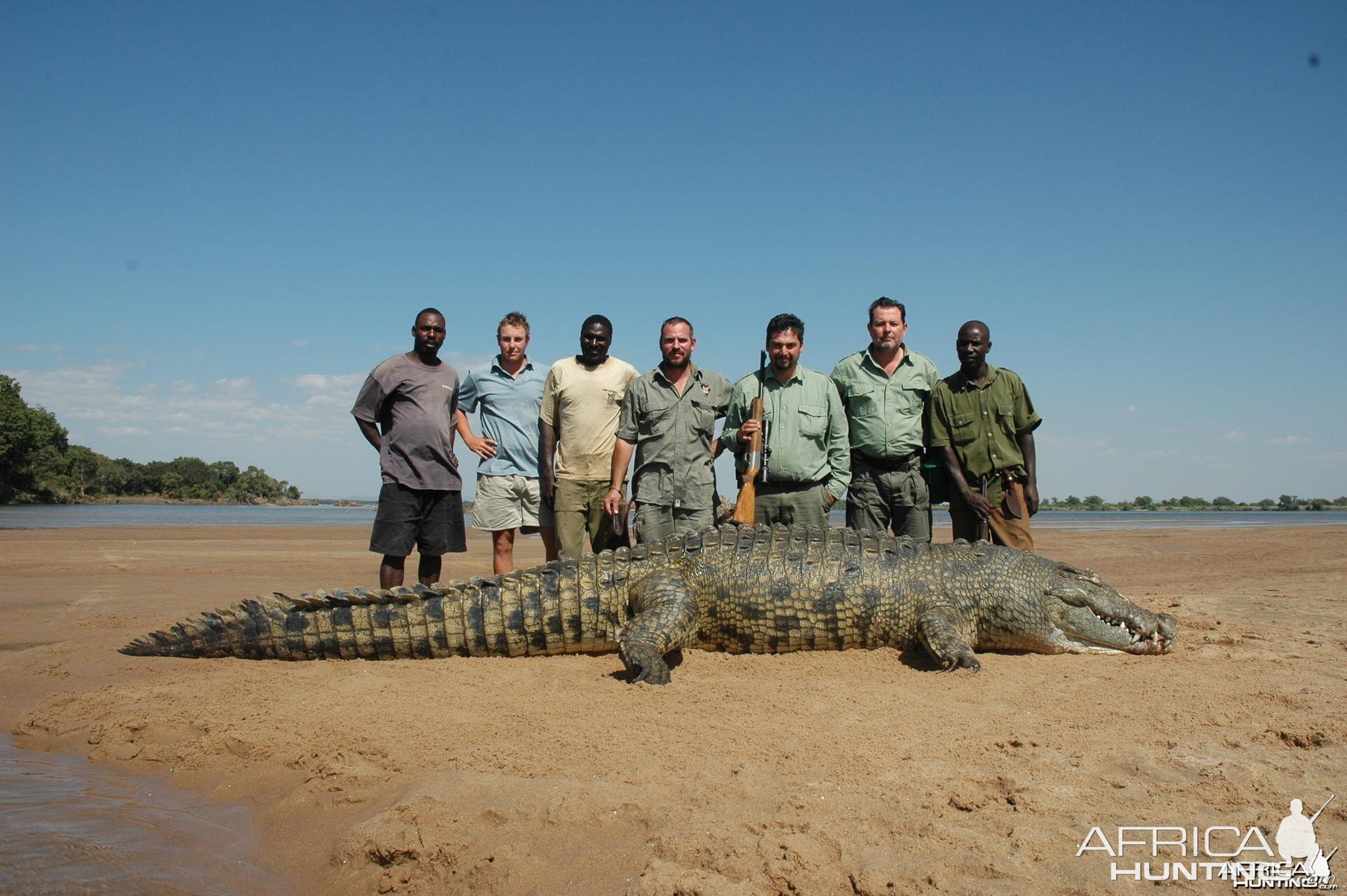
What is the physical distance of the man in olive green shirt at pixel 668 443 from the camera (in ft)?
19.5

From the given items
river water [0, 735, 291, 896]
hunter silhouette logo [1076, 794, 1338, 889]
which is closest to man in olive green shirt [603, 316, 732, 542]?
river water [0, 735, 291, 896]

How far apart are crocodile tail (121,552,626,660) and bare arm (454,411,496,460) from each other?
4.95 ft

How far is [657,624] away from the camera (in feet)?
16.3

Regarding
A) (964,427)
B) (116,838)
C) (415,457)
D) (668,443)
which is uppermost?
(964,427)

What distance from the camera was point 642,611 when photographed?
5.17 metres

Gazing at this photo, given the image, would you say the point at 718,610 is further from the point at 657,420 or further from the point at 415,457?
the point at 415,457

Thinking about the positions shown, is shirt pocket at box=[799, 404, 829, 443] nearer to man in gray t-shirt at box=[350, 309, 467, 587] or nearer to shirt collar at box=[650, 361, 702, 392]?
shirt collar at box=[650, 361, 702, 392]

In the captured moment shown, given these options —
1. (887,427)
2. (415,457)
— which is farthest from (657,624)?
(887,427)

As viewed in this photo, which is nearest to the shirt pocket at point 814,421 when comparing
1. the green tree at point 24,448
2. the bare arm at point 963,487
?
the bare arm at point 963,487

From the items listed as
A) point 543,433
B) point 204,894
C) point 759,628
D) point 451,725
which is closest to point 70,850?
point 204,894

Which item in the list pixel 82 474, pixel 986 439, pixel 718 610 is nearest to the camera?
pixel 718 610

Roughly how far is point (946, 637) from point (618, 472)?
8.61 feet

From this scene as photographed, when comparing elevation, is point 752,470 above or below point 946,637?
above

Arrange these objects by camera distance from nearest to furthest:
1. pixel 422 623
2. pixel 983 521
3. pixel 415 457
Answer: pixel 422 623, pixel 415 457, pixel 983 521
